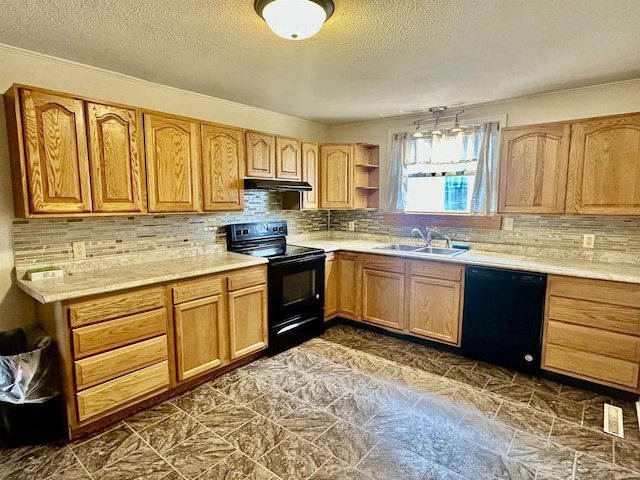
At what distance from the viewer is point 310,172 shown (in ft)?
12.3

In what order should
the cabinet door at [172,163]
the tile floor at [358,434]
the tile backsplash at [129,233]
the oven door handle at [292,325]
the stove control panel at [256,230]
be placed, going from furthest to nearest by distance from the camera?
the stove control panel at [256,230] → the oven door handle at [292,325] → the cabinet door at [172,163] → the tile backsplash at [129,233] → the tile floor at [358,434]

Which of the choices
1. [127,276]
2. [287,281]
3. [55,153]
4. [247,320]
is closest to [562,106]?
[287,281]

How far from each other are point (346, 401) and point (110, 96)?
275cm

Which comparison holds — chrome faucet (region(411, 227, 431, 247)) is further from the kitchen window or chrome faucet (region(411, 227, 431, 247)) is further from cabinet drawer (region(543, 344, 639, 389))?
cabinet drawer (region(543, 344, 639, 389))

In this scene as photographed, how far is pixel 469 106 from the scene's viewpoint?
3.42m

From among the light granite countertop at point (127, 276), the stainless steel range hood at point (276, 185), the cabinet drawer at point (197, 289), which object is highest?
the stainless steel range hood at point (276, 185)

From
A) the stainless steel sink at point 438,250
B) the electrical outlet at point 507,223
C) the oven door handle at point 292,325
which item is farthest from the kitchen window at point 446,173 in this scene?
the oven door handle at point 292,325

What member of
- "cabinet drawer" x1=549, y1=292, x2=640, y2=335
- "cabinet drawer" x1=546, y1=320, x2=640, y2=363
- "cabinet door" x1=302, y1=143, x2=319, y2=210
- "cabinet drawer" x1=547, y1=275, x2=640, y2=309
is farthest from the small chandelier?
"cabinet drawer" x1=546, y1=320, x2=640, y2=363

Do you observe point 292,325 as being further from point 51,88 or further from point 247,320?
point 51,88

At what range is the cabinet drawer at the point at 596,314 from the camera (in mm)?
2332

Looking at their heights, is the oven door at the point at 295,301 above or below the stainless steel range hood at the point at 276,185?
below

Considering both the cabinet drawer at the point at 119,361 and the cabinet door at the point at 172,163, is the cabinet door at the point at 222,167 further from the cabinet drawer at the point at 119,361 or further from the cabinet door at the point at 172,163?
the cabinet drawer at the point at 119,361

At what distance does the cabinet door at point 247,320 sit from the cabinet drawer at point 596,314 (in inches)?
88.6

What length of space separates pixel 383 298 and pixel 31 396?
2749 millimetres
